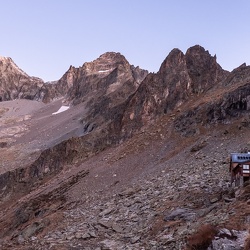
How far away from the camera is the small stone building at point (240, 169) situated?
28.1 m

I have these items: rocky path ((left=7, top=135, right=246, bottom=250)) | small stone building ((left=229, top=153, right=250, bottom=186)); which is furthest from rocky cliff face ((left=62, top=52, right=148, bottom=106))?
small stone building ((left=229, top=153, right=250, bottom=186))

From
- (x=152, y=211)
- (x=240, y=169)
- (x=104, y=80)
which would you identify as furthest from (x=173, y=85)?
(x=104, y=80)

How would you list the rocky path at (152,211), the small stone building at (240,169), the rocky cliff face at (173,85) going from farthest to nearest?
the rocky cliff face at (173,85), the small stone building at (240,169), the rocky path at (152,211)

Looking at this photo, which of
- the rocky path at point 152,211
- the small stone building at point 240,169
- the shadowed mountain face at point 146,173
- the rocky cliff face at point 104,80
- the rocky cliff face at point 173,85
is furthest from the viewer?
the rocky cliff face at point 104,80

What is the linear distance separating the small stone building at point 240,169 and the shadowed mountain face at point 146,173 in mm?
1117

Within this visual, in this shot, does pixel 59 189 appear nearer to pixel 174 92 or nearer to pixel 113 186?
Result: pixel 113 186

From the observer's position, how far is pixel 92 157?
192 ft

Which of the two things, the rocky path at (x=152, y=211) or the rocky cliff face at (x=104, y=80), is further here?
the rocky cliff face at (x=104, y=80)

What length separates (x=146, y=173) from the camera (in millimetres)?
41094

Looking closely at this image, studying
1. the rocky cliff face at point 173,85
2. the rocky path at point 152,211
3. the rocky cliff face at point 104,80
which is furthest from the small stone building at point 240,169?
the rocky cliff face at point 104,80

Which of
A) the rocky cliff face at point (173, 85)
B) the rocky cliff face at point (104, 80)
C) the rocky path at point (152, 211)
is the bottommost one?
the rocky path at point (152, 211)

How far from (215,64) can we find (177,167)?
137ft

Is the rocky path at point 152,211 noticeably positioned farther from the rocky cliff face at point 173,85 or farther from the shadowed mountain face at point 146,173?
the rocky cliff face at point 173,85

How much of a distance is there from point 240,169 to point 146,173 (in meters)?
14.0
